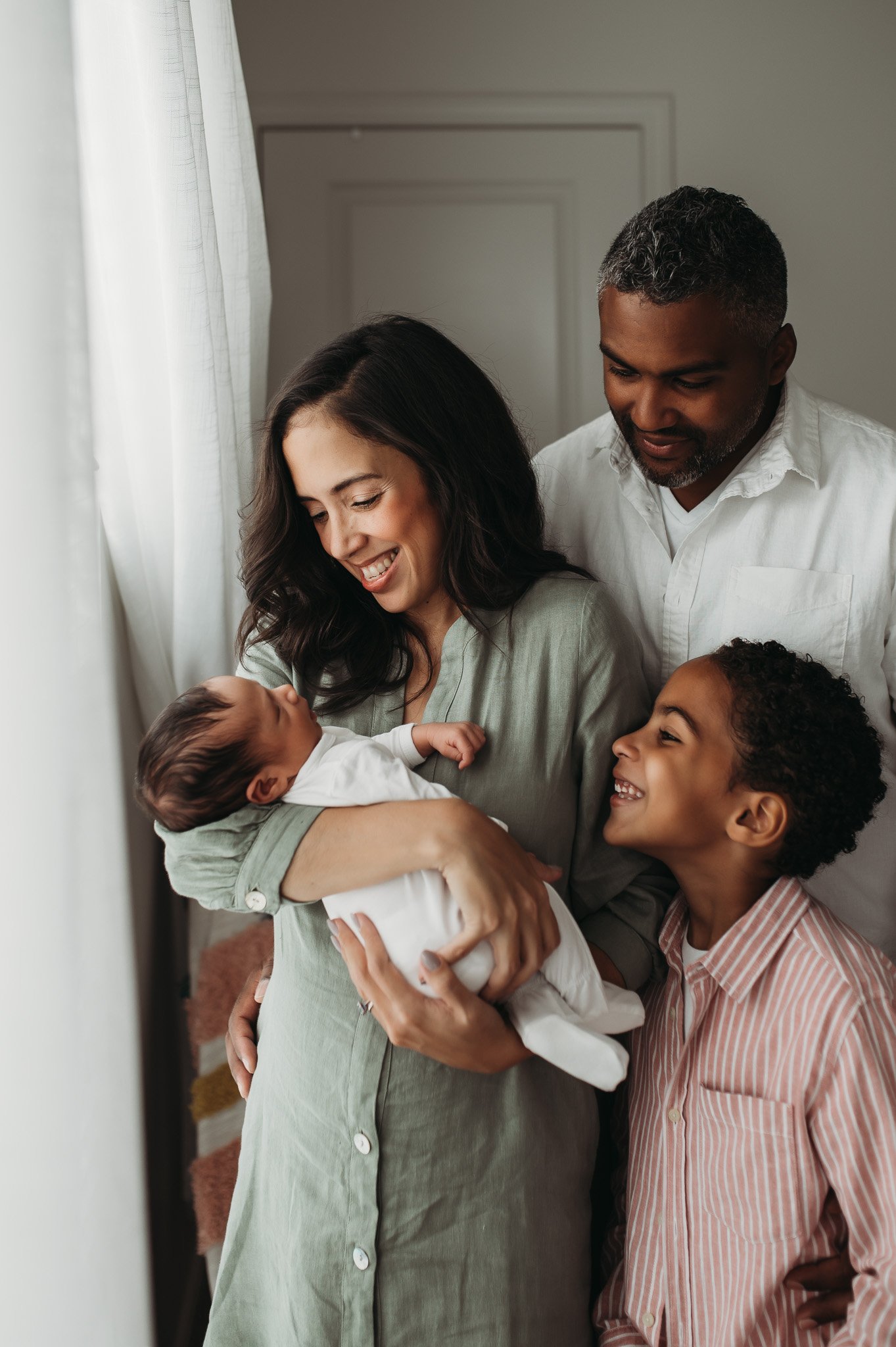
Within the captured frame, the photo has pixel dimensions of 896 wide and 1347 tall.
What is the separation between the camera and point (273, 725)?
121 cm

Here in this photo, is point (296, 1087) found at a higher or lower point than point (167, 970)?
higher

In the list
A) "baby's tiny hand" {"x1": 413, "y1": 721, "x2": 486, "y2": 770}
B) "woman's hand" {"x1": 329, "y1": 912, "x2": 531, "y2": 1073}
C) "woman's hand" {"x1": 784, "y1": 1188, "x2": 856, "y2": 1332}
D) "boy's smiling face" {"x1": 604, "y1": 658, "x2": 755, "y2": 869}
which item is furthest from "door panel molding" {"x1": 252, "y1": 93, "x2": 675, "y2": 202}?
"woman's hand" {"x1": 784, "y1": 1188, "x2": 856, "y2": 1332}

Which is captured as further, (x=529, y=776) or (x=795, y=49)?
(x=795, y=49)

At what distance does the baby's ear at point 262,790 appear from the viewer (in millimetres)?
1203

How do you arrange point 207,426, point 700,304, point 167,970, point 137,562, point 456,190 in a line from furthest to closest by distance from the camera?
point 456,190
point 167,970
point 137,562
point 207,426
point 700,304

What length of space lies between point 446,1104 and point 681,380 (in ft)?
3.26

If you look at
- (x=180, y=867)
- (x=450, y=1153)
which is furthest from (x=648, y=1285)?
(x=180, y=867)

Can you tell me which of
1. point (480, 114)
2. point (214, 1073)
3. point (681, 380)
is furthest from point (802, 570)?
point (480, 114)

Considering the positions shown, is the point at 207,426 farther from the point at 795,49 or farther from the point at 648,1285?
the point at 795,49

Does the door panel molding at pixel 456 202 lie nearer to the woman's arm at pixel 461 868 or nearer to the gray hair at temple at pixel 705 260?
the gray hair at temple at pixel 705 260

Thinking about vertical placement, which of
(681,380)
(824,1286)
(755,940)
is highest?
(681,380)

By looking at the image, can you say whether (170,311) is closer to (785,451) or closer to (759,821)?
(785,451)

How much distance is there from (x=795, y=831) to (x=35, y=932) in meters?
0.92

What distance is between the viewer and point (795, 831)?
4.15ft
